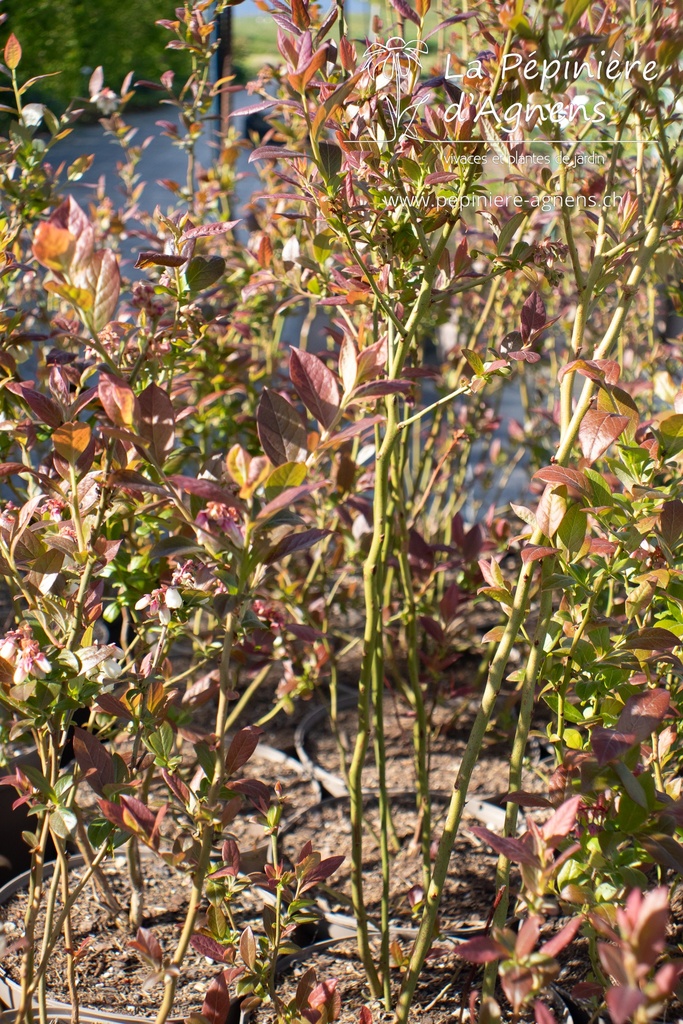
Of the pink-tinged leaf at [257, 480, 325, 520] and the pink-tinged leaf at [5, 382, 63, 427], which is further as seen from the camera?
the pink-tinged leaf at [5, 382, 63, 427]

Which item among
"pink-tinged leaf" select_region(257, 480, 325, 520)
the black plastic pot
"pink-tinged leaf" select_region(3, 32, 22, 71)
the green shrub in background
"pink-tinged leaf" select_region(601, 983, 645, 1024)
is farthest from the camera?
the green shrub in background

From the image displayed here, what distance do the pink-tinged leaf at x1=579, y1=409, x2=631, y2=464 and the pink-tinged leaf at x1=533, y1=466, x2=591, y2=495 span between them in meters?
0.03

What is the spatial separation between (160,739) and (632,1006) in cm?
55

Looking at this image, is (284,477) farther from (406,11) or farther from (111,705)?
(406,11)

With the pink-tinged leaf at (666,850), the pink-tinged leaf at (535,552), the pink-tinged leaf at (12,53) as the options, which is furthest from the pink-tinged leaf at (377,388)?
the pink-tinged leaf at (12,53)

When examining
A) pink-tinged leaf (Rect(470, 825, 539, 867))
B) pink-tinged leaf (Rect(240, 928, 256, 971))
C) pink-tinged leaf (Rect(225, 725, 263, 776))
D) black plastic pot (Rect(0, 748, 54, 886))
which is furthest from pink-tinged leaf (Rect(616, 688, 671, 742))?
black plastic pot (Rect(0, 748, 54, 886))

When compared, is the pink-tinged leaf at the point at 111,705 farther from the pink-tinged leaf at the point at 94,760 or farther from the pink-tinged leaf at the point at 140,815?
the pink-tinged leaf at the point at 140,815

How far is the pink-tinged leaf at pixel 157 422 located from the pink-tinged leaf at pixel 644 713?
46 centimetres

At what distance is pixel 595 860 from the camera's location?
2.48 feet

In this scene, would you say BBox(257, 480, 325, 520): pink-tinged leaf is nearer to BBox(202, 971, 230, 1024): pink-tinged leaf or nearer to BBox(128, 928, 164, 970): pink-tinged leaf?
BBox(128, 928, 164, 970): pink-tinged leaf

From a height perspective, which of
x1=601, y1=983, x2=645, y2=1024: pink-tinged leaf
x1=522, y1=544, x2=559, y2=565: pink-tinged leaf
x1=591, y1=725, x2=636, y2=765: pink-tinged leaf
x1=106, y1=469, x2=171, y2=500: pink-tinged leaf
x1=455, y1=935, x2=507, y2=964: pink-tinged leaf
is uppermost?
x1=106, y1=469, x2=171, y2=500: pink-tinged leaf

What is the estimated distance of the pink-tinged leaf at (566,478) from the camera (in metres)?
0.78

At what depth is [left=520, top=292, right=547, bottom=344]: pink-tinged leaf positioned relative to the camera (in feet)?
3.33

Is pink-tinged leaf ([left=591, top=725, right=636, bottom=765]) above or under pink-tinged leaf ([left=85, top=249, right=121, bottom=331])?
under
